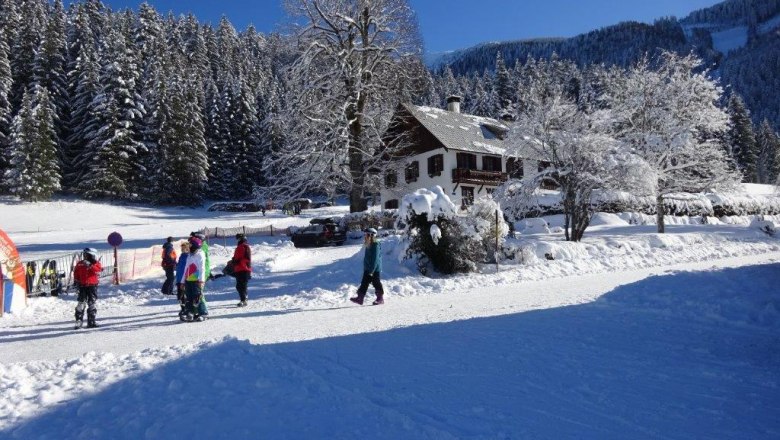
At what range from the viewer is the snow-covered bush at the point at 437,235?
1455cm

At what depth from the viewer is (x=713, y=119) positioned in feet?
98.6

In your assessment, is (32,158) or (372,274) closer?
(372,274)

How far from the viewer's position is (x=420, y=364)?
5.73 meters

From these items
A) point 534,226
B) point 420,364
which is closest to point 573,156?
point 534,226

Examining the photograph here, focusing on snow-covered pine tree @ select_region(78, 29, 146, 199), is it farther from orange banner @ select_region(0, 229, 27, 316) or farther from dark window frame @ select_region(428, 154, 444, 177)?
orange banner @ select_region(0, 229, 27, 316)

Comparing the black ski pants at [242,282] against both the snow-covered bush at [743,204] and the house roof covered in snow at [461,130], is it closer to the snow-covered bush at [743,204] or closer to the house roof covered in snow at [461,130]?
the house roof covered in snow at [461,130]

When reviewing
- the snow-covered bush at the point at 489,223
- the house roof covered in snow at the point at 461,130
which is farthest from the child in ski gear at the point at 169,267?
the house roof covered in snow at the point at 461,130

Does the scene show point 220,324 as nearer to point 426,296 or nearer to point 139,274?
point 426,296

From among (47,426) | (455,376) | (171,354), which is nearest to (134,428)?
(47,426)

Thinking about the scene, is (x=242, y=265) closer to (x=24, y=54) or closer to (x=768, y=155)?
(x=24, y=54)

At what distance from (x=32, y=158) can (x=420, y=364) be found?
49.8m

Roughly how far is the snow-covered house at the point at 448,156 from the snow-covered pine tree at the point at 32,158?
30.7 metres

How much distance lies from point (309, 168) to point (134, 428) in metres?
21.8

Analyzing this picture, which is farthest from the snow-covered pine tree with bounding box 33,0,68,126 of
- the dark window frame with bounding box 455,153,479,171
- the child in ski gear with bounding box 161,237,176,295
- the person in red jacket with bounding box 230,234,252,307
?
the person in red jacket with bounding box 230,234,252,307
